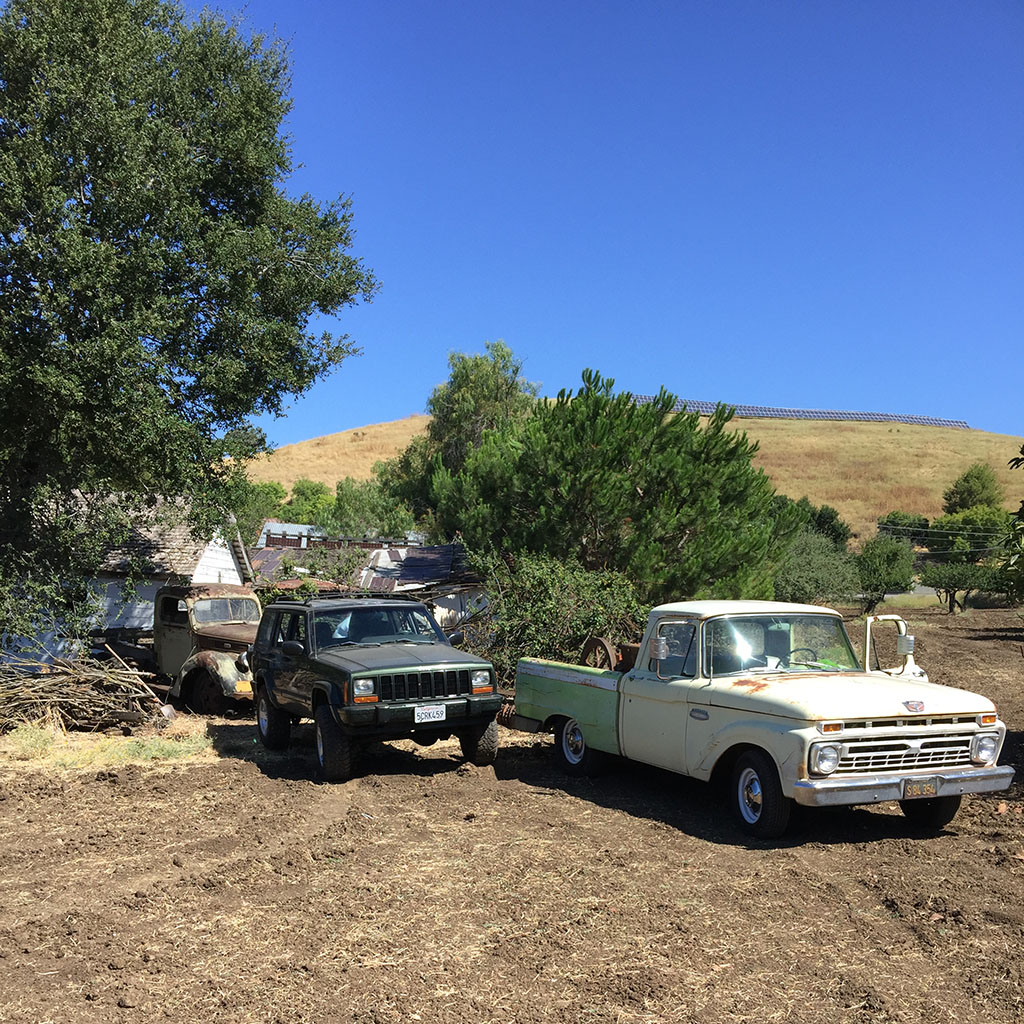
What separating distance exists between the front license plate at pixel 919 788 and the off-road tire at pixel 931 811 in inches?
16.2

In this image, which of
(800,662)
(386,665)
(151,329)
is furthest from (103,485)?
(800,662)

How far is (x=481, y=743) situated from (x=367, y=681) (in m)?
1.64

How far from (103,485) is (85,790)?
33.4ft

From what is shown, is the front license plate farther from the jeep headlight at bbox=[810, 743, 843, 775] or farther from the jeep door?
the jeep door

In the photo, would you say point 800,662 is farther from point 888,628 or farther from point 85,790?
point 888,628

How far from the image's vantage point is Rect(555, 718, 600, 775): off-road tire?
9.27 meters

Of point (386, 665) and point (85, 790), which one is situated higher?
point (386, 665)

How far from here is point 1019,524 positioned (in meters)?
10.5

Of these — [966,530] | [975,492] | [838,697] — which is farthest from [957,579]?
[838,697]

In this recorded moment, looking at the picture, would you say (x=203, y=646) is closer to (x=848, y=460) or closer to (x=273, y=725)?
(x=273, y=725)

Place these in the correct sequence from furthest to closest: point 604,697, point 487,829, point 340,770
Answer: point 340,770 < point 604,697 < point 487,829

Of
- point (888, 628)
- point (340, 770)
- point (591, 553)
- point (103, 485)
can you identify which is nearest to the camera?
point (340, 770)

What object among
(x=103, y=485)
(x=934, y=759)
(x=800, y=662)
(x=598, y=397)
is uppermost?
(x=598, y=397)

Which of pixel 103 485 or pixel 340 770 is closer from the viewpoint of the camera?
pixel 340 770
